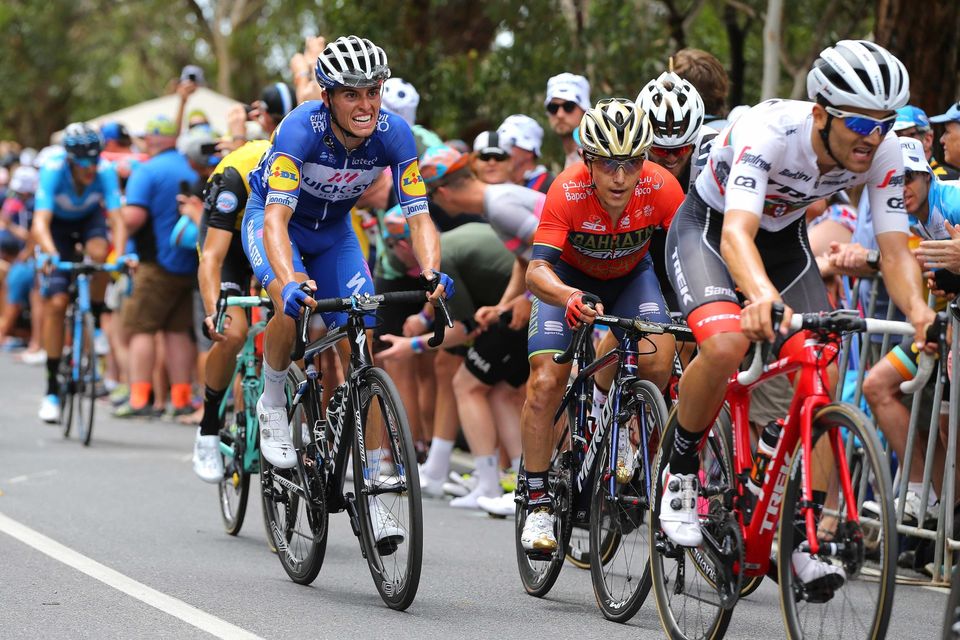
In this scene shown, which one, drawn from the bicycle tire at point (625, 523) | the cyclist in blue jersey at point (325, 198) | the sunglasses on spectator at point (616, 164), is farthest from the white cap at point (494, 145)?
the bicycle tire at point (625, 523)

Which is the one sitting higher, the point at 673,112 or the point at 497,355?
the point at 673,112

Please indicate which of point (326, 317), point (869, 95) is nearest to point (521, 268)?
point (326, 317)

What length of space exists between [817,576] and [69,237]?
32.3ft

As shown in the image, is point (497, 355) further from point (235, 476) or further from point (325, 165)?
point (325, 165)

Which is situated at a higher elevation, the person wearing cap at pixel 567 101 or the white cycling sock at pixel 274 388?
the person wearing cap at pixel 567 101

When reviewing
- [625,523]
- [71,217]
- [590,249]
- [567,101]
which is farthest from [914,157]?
[71,217]

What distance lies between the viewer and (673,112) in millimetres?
7238

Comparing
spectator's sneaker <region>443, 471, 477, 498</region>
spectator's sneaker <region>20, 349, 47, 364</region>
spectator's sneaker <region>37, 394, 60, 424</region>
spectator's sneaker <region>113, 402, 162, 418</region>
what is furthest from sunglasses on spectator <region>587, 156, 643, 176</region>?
spectator's sneaker <region>20, 349, 47, 364</region>

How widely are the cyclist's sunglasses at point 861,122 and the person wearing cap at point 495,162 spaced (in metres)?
5.72

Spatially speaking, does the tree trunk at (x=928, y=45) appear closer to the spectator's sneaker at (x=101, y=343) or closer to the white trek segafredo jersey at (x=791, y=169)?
the white trek segafredo jersey at (x=791, y=169)

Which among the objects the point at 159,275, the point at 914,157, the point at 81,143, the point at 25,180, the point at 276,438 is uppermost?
the point at 25,180

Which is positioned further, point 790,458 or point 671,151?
point 671,151

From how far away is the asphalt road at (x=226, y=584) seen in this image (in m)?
6.11

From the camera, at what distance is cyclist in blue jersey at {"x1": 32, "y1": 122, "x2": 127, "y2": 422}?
1288 cm
